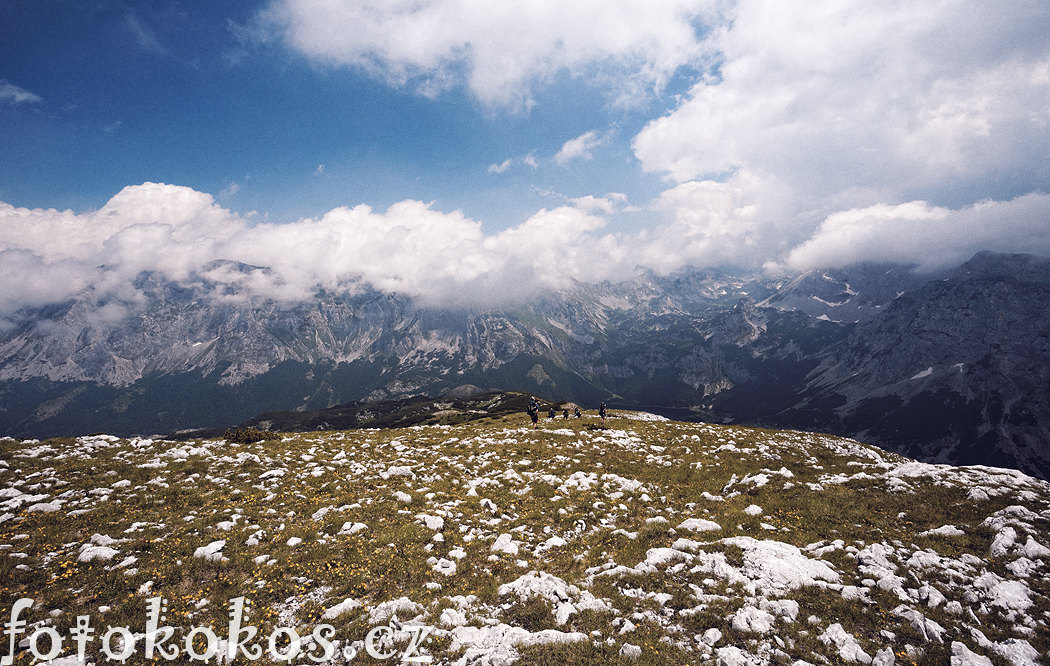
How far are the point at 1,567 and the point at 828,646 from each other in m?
23.8

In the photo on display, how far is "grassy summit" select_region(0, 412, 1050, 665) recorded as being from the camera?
9.86 metres

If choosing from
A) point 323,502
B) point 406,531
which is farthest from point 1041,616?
point 323,502

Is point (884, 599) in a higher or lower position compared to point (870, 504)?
higher

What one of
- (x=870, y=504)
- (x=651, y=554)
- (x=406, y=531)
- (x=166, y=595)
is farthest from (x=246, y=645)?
(x=870, y=504)

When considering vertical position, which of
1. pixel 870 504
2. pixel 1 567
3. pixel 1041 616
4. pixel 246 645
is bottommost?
pixel 870 504

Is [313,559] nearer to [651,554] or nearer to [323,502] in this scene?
[323,502]

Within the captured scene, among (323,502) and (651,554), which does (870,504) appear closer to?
(651,554)

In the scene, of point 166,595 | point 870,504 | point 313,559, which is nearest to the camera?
point 166,595

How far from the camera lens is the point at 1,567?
12422 mm

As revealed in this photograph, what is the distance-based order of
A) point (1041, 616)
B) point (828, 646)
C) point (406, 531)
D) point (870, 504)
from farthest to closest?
point (870, 504) → point (406, 531) → point (1041, 616) → point (828, 646)

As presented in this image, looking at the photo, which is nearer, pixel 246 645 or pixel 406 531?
pixel 246 645

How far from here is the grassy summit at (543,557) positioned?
9.86 metres

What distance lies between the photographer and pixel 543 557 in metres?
15.3

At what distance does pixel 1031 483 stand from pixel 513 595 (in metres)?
25.6
